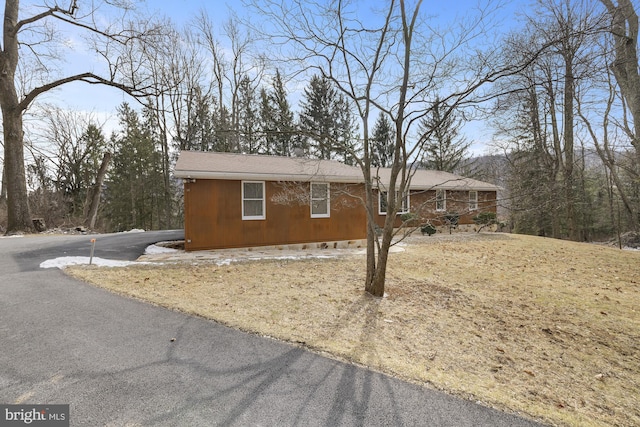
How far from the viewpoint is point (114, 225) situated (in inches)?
912

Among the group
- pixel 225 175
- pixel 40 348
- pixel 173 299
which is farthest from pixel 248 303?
pixel 225 175

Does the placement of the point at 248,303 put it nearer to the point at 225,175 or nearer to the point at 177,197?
the point at 225,175

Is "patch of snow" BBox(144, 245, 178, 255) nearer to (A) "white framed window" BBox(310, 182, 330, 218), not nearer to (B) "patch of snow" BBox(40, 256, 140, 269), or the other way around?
(B) "patch of snow" BBox(40, 256, 140, 269)

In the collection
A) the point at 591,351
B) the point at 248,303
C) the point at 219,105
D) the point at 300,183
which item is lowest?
the point at 591,351

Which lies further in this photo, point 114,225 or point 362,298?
point 114,225

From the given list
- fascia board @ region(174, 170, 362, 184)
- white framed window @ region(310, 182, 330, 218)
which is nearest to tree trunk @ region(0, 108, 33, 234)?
fascia board @ region(174, 170, 362, 184)

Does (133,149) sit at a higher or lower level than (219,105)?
lower

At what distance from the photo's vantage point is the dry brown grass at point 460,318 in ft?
9.36

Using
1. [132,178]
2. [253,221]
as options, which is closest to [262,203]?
[253,221]

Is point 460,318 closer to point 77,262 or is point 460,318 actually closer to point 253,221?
point 253,221

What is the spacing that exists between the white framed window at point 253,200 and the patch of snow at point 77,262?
3.45 metres

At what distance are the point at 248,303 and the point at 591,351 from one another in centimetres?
456

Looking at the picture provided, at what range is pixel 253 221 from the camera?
9742 millimetres

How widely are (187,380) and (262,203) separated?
298 inches
